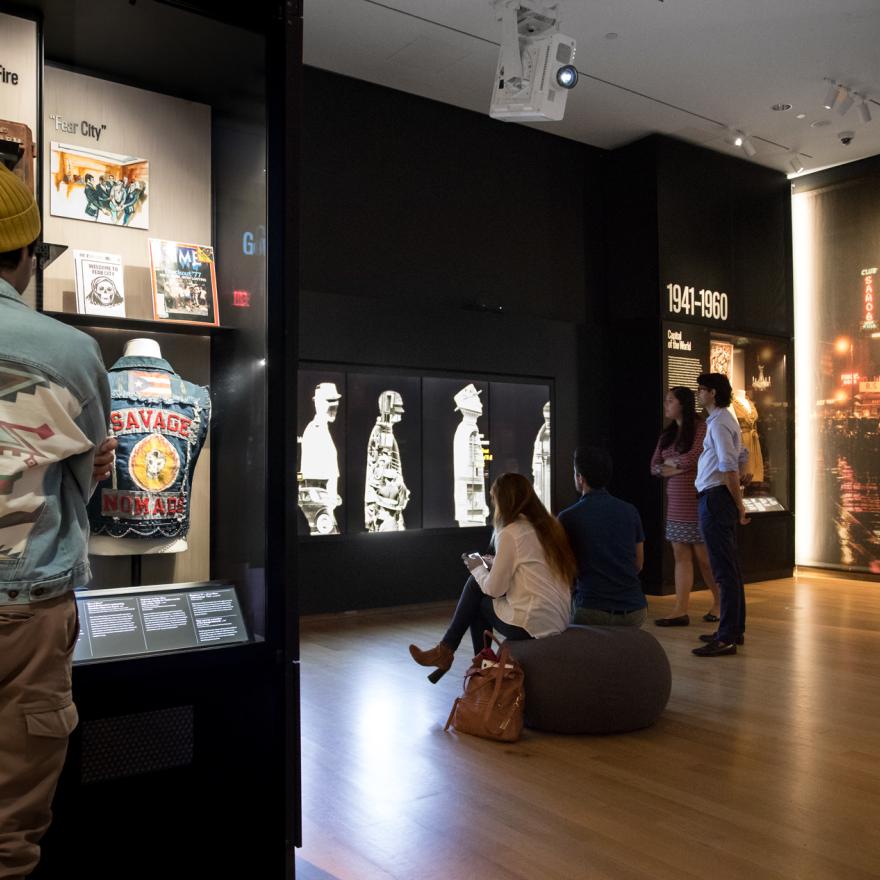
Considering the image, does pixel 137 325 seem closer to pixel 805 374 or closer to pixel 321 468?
pixel 321 468

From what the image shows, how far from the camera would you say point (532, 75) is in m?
5.22

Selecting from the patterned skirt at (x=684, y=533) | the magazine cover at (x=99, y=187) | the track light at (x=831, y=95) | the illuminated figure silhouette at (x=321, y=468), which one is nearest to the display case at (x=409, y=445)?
the illuminated figure silhouette at (x=321, y=468)

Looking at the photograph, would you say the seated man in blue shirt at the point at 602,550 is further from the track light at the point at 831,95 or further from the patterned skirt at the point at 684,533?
the track light at the point at 831,95

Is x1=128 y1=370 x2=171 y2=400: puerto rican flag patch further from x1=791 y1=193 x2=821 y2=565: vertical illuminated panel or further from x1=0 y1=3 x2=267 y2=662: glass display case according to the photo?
x1=791 y1=193 x2=821 y2=565: vertical illuminated panel

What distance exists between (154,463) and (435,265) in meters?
4.90

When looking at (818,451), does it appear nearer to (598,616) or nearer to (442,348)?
(442,348)

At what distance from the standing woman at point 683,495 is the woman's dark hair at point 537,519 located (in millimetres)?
2228

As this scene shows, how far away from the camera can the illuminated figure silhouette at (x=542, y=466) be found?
740 centimetres

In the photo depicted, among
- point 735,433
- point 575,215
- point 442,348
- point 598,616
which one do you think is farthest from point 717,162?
point 598,616

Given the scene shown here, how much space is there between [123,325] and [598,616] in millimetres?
2502

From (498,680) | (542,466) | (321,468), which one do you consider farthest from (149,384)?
(542,466)

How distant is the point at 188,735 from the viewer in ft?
7.02

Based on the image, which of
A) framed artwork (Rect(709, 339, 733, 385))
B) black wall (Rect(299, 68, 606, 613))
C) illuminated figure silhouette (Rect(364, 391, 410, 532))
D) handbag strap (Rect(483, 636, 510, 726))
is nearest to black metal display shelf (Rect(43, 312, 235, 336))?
handbag strap (Rect(483, 636, 510, 726))

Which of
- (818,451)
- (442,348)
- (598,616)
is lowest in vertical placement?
(598,616)
